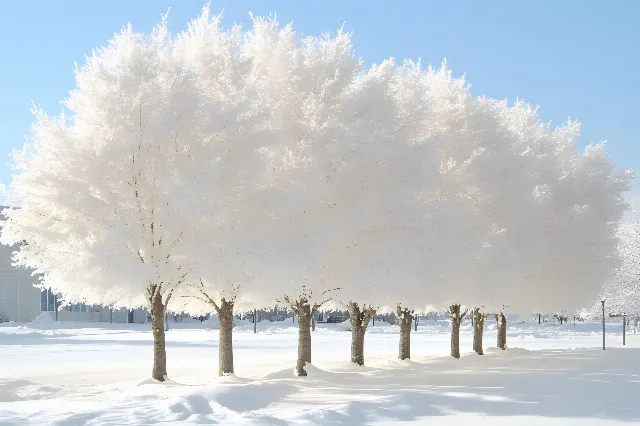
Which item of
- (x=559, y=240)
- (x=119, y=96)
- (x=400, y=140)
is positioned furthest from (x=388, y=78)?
(x=559, y=240)

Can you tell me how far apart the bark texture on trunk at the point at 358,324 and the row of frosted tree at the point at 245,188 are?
2.3 inches

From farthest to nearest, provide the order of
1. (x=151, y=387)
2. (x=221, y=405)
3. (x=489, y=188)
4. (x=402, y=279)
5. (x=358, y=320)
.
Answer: (x=489, y=188), (x=358, y=320), (x=402, y=279), (x=151, y=387), (x=221, y=405)

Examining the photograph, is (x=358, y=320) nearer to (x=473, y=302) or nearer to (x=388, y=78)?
(x=473, y=302)

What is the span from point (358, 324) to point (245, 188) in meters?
8.37

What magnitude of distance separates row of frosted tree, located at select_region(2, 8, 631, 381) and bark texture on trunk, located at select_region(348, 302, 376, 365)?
6 centimetres

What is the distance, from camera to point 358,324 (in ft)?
84.0

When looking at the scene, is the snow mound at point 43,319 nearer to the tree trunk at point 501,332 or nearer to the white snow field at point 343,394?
the white snow field at point 343,394

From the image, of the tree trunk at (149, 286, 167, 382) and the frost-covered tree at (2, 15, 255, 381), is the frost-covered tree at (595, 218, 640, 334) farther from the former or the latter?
the frost-covered tree at (2, 15, 255, 381)

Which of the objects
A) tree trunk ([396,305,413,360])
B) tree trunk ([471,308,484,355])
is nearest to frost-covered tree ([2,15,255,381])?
tree trunk ([396,305,413,360])

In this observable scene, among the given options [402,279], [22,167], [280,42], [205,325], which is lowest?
[205,325]

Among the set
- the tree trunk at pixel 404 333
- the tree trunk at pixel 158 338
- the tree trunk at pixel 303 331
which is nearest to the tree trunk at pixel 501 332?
the tree trunk at pixel 404 333

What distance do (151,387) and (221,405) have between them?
425 centimetres

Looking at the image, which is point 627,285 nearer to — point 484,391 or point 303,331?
point 303,331

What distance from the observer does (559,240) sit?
31.9 m
